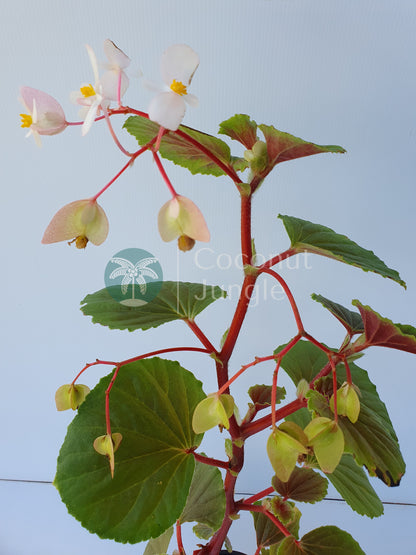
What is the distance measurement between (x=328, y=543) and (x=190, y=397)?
226 mm

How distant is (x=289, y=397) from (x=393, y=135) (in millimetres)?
603

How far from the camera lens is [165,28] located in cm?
79

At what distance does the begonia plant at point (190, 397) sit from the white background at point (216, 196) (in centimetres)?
35

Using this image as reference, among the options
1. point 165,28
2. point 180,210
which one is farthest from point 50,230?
point 165,28

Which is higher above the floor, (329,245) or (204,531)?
(329,245)

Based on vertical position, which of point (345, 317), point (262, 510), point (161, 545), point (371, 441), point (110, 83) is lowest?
point (161, 545)

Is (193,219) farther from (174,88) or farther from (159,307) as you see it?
(159,307)

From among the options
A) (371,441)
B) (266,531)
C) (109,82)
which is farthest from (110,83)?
(266,531)

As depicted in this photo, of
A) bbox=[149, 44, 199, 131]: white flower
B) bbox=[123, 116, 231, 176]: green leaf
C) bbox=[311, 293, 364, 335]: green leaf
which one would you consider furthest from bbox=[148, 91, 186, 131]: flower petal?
bbox=[311, 293, 364, 335]: green leaf

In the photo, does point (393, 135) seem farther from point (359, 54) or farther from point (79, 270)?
point (79, 270)

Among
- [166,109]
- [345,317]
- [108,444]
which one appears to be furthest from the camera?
[345,317]

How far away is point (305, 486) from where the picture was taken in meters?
0.61

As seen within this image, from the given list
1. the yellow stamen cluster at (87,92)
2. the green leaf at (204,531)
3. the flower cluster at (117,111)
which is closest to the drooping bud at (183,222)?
the flower cluster at (117,111)

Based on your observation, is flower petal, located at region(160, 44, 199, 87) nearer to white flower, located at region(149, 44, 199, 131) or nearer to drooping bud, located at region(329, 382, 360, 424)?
white flower, located at region(149, 44, 199, 131)
